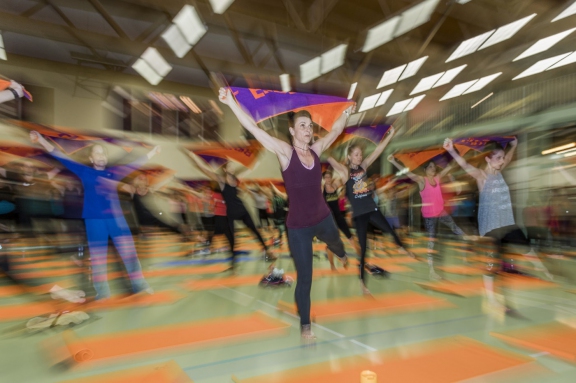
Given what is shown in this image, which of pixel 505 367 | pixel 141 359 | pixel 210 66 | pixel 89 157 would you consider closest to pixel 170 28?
pixel 210 66

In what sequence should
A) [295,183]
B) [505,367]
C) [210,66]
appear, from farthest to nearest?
[210,66] < [295,183] < [505,367]

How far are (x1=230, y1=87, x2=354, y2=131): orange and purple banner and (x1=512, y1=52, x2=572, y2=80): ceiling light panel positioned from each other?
11328 millimetres

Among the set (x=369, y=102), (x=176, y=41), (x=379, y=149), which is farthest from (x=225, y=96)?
(x=369, y=102)

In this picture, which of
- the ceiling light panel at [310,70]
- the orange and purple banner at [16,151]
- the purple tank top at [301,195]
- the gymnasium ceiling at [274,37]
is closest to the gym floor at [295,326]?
the purple tank top at [301,195]

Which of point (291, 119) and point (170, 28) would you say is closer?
point (291, 119)

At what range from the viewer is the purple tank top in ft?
9.76

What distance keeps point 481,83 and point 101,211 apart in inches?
565

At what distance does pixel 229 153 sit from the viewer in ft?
23.0

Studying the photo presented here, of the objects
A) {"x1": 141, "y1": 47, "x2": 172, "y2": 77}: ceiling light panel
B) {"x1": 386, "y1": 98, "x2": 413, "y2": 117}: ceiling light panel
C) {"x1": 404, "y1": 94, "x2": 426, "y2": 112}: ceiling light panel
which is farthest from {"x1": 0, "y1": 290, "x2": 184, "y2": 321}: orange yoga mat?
{"x1": 386, "y1": 98, "x2": 413, "y2": 117}: ceiling light panel

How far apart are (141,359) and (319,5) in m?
9.94

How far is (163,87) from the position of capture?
14.5 meters

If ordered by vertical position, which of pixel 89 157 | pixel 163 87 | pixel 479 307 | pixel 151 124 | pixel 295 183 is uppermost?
pixel 163 87

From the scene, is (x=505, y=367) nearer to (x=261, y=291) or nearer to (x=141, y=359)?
(x=141, y=359)

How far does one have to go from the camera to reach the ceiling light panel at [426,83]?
45.3 ft
